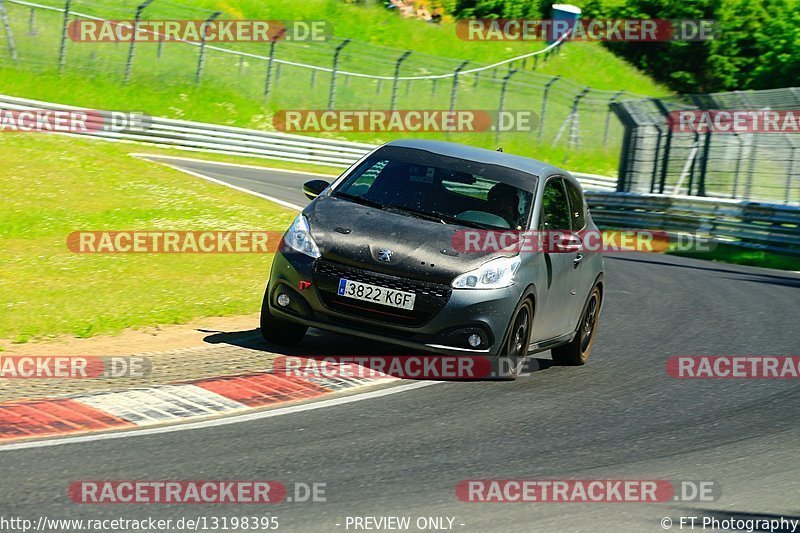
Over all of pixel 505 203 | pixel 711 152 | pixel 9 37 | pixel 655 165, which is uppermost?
pixel 9 37

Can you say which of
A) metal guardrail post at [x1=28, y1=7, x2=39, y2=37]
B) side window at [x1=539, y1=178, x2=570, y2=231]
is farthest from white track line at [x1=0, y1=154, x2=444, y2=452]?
metal guardrail post at [x1=28, y1=7, x2=39, y2=37]

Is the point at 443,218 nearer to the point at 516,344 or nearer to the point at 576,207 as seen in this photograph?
the point at 516,344

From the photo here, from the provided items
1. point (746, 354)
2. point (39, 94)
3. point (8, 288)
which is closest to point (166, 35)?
point (39, 94)

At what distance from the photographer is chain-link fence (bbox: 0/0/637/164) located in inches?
1489

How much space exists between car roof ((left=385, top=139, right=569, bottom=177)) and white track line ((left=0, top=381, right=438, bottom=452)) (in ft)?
6.65

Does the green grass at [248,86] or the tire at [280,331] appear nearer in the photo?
the tire at [280,331]

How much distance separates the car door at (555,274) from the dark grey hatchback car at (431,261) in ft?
0.04

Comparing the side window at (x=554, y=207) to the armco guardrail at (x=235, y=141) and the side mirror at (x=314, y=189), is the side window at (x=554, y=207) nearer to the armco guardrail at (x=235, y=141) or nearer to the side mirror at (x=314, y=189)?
the side mirror at (x=314, y=189)

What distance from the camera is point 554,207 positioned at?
9820 mm

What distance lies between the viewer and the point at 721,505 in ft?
19.8

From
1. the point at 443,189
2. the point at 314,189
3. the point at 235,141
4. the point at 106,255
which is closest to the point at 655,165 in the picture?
the point at 235,141

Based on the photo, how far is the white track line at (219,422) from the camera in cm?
631

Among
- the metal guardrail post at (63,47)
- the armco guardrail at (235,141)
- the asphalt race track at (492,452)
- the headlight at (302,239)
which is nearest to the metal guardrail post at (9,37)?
the metal guardrail post at (63,47)

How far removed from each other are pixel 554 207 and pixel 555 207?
26 mm
